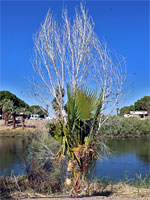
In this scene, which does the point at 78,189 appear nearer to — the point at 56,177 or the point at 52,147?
the point at 56,177

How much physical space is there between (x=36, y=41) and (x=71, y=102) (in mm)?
2105

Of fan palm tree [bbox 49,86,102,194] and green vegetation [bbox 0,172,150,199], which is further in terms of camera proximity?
green vegetation [bbox 0,172,150,199]

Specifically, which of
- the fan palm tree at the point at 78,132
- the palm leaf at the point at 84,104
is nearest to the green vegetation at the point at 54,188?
the fan palm tree at the point at 78,132

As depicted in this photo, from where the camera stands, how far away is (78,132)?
5.65m

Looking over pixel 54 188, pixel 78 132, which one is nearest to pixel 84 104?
pixel 78 132

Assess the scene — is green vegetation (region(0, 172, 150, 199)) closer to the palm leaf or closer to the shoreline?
the shoreline

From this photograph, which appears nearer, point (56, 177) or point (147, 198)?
point (147, 198)

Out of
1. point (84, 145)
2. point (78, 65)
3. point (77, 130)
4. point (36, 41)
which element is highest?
point (36, 41)

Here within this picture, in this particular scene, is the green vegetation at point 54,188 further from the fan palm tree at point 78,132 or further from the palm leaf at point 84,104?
the palm leaf at point 84,104

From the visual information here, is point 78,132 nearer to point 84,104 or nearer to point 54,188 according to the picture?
point 84,104

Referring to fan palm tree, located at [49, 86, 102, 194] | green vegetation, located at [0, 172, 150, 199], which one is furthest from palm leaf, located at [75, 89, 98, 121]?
green vegetation, located at [0, 172, 150, 199]

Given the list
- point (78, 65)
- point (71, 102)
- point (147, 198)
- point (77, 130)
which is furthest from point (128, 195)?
point (78, 65)

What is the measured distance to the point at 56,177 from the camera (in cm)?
755

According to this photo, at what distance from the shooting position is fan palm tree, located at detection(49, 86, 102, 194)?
5.42 meters
